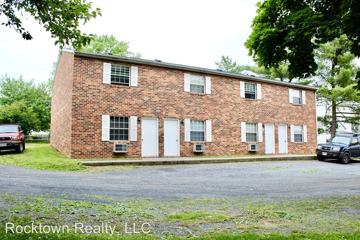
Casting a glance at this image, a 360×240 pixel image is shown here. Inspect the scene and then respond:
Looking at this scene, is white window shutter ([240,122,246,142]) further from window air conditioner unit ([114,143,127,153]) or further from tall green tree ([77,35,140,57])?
tall green tree ([77,35,140,57])

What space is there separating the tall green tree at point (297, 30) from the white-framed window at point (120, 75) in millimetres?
10032

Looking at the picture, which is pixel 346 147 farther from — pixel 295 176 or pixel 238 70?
pixel 238 70

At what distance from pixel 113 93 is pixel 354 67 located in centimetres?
2610

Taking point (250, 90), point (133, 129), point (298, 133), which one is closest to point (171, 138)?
point (133, 129)

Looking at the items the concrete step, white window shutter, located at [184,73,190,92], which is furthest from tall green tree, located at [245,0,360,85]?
white window shutter, located at [184,73,190,92]

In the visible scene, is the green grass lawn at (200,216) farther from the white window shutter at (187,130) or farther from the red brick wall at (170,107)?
the white window shutter at (187,130)

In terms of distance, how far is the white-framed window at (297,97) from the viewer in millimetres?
23562

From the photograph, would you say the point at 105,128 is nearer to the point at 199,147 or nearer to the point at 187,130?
the point at 187,130

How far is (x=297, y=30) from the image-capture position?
701 centimetres

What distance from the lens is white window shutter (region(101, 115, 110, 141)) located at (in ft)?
52.4

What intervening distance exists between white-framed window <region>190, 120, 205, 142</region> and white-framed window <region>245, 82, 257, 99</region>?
423cm

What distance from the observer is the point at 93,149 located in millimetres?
15719

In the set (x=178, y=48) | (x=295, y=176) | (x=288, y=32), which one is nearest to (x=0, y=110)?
(x=295, y=176)

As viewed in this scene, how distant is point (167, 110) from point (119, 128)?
3027mm
